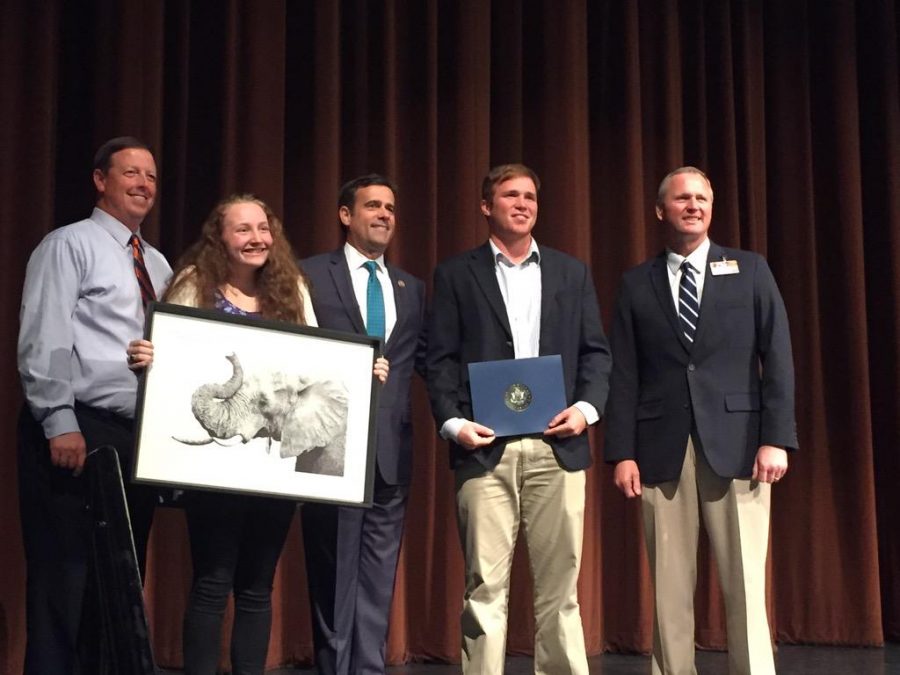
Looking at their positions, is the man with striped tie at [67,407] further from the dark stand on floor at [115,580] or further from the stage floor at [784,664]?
the stage floor at [784,664]

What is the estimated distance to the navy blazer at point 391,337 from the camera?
3502 mm

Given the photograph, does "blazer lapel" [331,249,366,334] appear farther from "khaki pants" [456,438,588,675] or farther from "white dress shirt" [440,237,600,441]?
"khaki pants" [456,438,588,675]

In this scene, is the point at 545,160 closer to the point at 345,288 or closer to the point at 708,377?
the point at 345,288

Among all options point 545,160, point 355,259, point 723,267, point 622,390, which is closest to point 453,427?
point 622,390

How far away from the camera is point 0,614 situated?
12.6 feet

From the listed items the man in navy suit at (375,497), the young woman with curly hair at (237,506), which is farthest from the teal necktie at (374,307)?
the young woman with curly hair at (237,506)

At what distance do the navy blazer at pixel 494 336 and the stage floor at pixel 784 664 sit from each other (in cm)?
138

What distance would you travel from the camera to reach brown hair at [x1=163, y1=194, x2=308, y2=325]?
10.3ft

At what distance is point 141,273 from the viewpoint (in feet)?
10.7

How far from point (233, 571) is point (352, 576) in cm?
65

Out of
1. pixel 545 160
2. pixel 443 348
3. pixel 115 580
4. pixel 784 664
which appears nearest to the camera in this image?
pixel 115 580

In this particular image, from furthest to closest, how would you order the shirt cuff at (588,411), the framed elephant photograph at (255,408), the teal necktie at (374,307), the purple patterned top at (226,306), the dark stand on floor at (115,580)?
1. the teal necktie at (374,307)
2. the shirt cuff at (588,411)
3. the purple patterned top at (226,306)
4. the framed elephant photograph at (255,408)
5. the dark stand on floor at (115,580)

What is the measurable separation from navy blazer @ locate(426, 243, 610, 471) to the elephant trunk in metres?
0.70

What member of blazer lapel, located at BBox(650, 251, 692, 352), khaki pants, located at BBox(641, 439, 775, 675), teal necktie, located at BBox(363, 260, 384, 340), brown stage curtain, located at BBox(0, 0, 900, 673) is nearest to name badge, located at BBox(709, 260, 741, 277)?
blazer lapel, located at BBox(650, 251, 692, 352)
